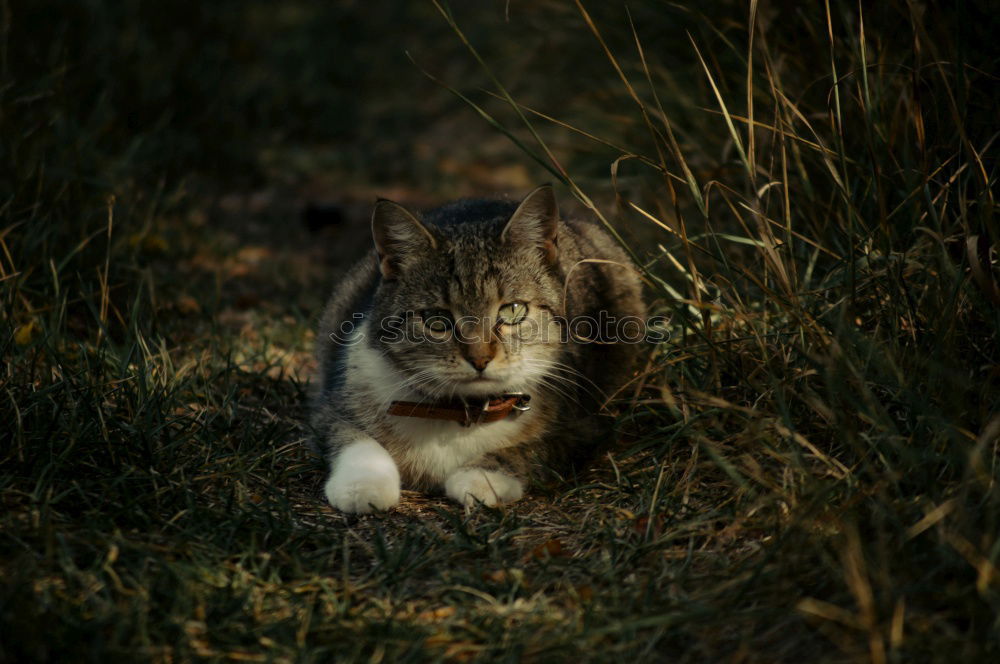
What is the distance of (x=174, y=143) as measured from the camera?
586 centimetres

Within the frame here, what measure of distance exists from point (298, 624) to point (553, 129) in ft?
17.6

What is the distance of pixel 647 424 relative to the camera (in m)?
3.41

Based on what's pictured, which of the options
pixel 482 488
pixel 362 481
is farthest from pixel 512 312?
pixel 362 481

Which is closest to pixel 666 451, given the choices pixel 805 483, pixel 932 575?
pixel 805 483

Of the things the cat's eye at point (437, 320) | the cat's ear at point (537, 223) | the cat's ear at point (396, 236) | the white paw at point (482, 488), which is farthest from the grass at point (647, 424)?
the cat's eye at point (437, 320)

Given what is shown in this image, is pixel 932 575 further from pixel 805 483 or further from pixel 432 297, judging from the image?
pixel 432 297

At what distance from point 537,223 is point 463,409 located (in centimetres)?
75

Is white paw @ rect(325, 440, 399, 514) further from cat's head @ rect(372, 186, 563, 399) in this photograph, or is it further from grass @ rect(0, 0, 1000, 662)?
cat's head @ rect(372, 186, 563, 399)

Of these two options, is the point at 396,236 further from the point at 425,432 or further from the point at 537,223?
the point at 425,432

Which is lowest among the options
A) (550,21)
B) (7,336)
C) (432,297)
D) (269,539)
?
(269,539)

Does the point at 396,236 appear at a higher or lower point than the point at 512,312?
higher

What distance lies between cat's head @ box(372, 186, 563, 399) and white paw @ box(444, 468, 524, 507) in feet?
0.97

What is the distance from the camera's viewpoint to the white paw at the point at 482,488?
2992mm

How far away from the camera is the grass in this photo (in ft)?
7.14
